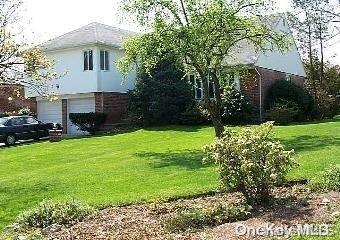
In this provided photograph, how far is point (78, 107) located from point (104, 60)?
3503mm

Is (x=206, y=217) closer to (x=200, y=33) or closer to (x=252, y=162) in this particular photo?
(x=252, y=162)

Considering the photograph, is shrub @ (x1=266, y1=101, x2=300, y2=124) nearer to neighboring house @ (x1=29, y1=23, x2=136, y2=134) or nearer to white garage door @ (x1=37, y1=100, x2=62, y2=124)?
neighboring house @ (x1=29, y1=23, x2=136, y2=134)

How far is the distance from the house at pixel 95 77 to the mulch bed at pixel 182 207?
20.5 meters

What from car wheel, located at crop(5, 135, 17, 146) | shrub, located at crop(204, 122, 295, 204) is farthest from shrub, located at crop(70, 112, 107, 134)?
shrub, located at crop(204, 122, 295, 204)

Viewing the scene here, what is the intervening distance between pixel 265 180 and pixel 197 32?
34.5ft

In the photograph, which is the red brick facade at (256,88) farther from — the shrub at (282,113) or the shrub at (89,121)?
the shrub at (89,121)

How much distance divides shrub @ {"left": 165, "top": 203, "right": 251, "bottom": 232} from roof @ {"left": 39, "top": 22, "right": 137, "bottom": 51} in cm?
2213

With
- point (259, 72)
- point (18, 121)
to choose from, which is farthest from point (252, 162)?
point (259, 72)

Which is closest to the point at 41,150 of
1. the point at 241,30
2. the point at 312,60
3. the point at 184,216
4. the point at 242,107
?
the point at 241,30

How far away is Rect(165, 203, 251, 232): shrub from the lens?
7.47 m

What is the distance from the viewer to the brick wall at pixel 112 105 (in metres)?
30.8

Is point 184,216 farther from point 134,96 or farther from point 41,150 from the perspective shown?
point 134,96

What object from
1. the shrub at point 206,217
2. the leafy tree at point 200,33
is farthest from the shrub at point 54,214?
the leafy tree at point 200,33

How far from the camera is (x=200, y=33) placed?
1781 centimetres
